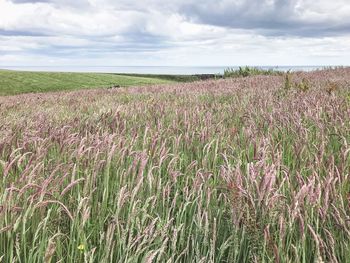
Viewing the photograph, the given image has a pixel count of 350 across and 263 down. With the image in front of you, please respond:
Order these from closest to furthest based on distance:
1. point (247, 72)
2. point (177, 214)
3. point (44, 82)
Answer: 1. point (177, 214)
2. point (247, 72)
3. point (44, 82)

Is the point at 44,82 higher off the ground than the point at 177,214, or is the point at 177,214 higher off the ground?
the point at 177,214

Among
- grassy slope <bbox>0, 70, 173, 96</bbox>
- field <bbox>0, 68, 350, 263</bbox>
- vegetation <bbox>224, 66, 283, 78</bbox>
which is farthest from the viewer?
grassy slope <bbox>0, 70, 173, 96</bbox>

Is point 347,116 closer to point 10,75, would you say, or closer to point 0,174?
point 0,174

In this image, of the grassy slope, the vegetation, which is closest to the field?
the vegetation

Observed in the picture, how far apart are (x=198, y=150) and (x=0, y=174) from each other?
169 centimetres

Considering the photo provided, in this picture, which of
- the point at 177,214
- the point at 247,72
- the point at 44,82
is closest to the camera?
the point at 177,214

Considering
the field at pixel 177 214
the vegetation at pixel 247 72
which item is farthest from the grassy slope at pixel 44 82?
the field at pixel 177 214

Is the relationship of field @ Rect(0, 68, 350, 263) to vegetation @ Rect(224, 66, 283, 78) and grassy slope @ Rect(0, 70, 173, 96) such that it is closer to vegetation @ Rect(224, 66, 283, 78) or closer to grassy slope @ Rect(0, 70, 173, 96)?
vegetation @ Rect(224, 66, 283, 78)

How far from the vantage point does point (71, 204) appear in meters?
2.72

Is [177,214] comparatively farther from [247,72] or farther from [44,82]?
[44,82]

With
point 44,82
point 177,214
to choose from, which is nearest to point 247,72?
point 44,82

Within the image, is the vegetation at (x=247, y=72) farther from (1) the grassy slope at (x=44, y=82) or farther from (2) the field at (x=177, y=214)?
(2) the field at (x=177, y=214)

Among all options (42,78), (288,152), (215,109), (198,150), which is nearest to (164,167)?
(198,150)

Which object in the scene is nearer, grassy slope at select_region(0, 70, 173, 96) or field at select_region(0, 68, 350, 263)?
field at select_region(0, 68, 350, 263)
